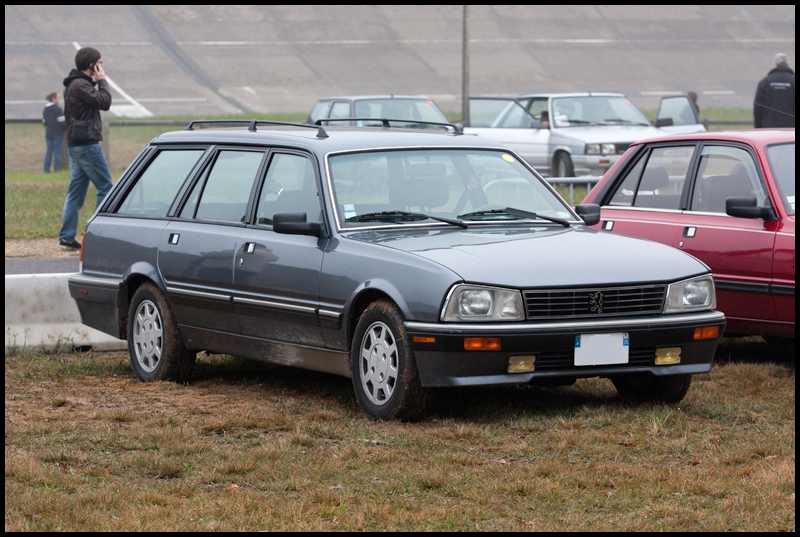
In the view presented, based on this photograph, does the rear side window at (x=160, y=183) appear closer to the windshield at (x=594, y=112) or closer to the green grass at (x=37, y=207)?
the green grass at (x=37, y=207)

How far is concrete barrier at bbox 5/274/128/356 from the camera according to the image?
9008 millimetres

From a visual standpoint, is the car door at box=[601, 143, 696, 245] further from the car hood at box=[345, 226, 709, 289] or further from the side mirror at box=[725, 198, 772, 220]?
the car hood at box=[345, 226, 709, 289]

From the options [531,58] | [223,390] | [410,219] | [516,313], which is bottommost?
[223,390]

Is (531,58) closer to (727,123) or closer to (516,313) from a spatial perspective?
(727,123)

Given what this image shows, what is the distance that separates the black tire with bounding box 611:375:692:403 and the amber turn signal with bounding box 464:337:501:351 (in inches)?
40.8

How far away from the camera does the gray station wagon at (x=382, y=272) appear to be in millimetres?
5957

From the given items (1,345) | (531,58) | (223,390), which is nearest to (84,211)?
(1,345)

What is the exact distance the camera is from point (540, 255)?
617cm

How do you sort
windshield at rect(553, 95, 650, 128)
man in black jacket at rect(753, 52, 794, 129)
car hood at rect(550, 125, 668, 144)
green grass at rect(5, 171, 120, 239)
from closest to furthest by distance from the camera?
green grass at rect(5, 171, 120, 239), man in black jacket at rect(753, 52, 794, 129), car hood at rect(550, 125, 668, 144), windshield at rect(553, 95, 650, 128)

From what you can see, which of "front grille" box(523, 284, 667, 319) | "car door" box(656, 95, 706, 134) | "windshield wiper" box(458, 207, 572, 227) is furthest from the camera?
"car door" box(656, 95, 706, 134)

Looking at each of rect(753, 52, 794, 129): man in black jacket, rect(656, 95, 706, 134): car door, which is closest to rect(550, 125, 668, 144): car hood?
rect(656, 95, 706, 134): car door

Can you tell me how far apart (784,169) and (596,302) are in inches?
104

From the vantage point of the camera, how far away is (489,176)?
7.26 m

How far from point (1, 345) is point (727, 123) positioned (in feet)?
72.3
